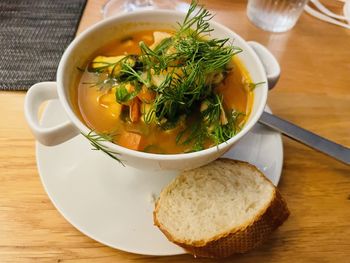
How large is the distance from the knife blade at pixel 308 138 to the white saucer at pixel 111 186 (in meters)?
0.03

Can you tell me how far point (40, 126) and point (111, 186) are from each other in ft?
0.96

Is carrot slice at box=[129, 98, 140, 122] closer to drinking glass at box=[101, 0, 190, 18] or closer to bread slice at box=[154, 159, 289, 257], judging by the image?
bread slice at box=[154, 159, 289, 257]

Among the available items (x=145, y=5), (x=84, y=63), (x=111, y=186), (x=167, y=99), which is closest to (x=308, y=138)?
(x=167, y=99)

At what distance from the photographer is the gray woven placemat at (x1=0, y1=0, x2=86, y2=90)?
1.56 metres

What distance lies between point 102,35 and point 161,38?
210mm

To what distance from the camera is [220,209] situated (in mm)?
1125

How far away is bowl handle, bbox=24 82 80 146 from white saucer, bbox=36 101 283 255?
0.58ft

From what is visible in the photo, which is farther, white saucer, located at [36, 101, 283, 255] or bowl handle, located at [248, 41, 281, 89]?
bowl handle, located at [248, 41, 281, 89]

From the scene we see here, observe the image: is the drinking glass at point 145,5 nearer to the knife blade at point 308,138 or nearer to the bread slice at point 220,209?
the knife blade at point 308,138

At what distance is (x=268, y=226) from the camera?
1.09m

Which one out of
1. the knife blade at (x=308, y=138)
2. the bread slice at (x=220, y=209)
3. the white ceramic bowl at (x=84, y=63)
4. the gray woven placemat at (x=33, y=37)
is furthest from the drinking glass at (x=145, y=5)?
the bread slice at (x=220, y=209)

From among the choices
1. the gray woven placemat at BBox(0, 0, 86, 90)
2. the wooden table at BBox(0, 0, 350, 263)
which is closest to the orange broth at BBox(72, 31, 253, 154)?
the wooden table at BBox(0, 0, 350, 263)

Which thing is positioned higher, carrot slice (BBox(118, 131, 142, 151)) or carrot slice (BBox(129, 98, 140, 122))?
carrot slice (BBox(129, 98, 140, 122))

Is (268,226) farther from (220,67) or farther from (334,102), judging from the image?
(334,102)
